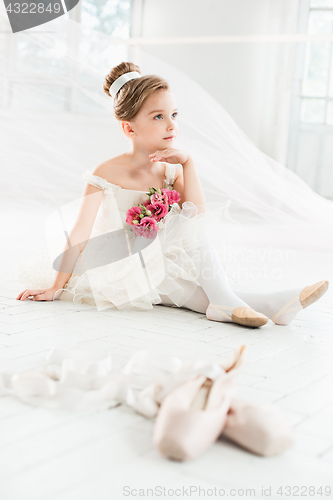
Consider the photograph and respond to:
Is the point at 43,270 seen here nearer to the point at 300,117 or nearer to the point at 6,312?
the point at 6,312

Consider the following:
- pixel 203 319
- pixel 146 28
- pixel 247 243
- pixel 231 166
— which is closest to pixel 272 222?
pixel 247 243

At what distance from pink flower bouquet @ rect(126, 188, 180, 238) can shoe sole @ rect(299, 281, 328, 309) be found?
18.8 inches

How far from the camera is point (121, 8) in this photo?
15.4 feet

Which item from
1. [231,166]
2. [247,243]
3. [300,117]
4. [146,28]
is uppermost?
[146,28]

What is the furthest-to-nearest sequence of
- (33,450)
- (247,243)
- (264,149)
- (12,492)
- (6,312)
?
(264,149)
(247,243)
(6,312)
(33,450)
(12,492)

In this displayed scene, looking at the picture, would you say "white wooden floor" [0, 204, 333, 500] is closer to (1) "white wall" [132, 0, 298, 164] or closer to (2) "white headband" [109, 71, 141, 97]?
(2) "white headband" [109, 71, 141, 97]

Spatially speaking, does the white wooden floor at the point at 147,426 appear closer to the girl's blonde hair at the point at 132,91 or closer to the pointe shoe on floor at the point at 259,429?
the pointe shoe on floor at the point at 259,429

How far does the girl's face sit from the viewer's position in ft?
5.66

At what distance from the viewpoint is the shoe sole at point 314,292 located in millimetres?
1470

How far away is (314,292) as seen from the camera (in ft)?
4.84

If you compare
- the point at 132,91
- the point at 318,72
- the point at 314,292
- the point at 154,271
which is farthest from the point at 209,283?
the point at 318,72

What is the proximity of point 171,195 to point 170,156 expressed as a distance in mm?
121

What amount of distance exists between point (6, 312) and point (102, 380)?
0.68m

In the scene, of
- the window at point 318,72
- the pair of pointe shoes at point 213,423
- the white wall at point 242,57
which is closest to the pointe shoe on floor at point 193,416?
the pair of pointe shoes at point 213,423
